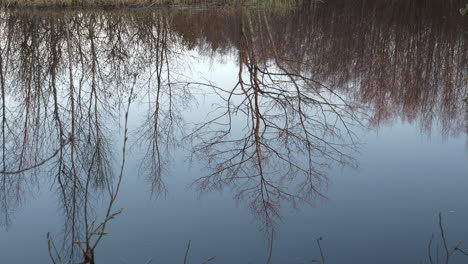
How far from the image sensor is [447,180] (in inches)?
147

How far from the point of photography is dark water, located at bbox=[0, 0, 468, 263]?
2.78m

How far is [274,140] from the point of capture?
186 inches

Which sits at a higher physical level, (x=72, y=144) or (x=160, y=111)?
(x=160, y=111)

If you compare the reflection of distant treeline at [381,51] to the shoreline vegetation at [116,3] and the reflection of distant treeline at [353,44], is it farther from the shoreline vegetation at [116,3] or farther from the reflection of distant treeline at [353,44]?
the shoreline vegetation at [116,3]

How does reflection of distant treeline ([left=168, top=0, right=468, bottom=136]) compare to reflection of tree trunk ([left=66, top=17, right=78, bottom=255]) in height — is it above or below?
above

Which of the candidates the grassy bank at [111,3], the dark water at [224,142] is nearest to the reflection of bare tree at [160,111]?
the dark water at [224,142]

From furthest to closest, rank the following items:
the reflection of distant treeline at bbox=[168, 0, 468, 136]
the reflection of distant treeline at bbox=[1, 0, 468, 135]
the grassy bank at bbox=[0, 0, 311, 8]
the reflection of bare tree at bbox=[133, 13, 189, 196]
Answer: the grassy bank at bbox=[0, 0, 311, 8] < the reflection of distant treeline at bbox=[1, 0, 468, 135] < the reflection of distant treeline at bbox=[168, 0, 468, 136] < the reflection of bare tree at bbox=[133, 13, 189, 196]

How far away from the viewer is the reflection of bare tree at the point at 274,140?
3.60 meters

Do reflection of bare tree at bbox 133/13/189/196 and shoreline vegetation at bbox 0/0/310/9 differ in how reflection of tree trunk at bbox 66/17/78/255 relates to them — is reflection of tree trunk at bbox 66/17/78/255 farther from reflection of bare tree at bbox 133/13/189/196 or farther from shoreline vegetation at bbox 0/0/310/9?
shoreline vegetation at bbox 0/0/310/9

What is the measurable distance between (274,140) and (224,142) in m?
0.50

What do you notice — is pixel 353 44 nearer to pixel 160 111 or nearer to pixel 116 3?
pixel 160 111

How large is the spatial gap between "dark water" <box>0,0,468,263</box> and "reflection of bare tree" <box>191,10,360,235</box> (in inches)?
0.8

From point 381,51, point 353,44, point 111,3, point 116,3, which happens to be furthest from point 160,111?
point 111,3

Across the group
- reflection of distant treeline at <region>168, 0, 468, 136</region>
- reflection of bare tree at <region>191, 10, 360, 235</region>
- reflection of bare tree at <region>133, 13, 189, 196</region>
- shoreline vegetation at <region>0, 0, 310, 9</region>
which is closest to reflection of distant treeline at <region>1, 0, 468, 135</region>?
reflection of distant treeline at <region>168, 0, 468, 136</region>
